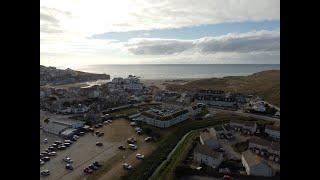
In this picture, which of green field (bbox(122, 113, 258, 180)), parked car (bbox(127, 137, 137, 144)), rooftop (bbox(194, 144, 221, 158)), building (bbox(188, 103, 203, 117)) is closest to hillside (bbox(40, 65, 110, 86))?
building (bbox(188, 103, 203, 117))

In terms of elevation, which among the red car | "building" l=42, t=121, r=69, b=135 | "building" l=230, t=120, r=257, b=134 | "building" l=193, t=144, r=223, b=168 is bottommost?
the red car

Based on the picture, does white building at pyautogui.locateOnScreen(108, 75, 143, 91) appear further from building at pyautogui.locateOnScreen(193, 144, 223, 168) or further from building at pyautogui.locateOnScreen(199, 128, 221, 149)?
building at pyautogui.locateOnScreen(193, 144, 223, 168)

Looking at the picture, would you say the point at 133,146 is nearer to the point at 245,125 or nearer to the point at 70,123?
the point at 245,125

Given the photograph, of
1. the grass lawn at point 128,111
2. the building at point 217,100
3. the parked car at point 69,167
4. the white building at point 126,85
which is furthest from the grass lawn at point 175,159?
the white building at point 126,85

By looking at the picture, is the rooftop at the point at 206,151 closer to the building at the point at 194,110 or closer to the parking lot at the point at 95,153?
the parking lot at the point at 95,153

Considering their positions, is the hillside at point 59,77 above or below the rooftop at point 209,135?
above
